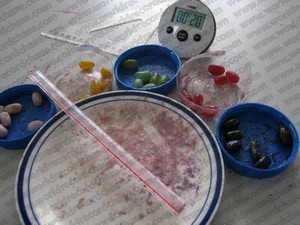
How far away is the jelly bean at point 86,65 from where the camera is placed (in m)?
0.82

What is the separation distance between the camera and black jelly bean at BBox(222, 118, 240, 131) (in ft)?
2.06

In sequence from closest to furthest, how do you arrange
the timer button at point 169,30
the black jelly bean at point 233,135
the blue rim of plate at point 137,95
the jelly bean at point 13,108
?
1. the blue rim of plate at point 137,95
2. the black jelly bean at point 233,135
3. the jelly bean at point 13,108
4. the timer button at point 169,30

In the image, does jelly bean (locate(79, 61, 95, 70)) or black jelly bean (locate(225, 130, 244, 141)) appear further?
jelly bean (locate(79, 61, 95, 70))

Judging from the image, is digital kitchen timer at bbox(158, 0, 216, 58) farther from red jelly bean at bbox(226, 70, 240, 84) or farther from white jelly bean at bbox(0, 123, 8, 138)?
white jelly bean at bbox(0, 123, 8, 138)

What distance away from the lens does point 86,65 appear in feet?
2.68

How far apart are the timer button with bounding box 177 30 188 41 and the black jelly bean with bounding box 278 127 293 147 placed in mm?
339

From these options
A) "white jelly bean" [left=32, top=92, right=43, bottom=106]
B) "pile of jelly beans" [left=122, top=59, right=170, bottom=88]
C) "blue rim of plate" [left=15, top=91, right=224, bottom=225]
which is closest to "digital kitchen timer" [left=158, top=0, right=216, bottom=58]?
"pile of jelly beans" [left=122, top=59, right=170, bottom=88]

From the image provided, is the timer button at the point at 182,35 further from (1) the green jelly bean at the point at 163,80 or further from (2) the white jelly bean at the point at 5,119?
(2) the white jelly bean at the point at 5,119

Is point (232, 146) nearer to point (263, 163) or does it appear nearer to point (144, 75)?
point (263, 163)

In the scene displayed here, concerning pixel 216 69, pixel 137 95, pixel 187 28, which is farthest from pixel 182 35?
pixel 137 95

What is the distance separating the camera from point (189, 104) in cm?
70

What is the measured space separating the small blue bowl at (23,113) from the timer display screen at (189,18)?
1.26 feet

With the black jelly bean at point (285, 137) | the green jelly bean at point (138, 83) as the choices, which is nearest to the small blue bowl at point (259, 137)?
the black jelly bean at point (285, 137)

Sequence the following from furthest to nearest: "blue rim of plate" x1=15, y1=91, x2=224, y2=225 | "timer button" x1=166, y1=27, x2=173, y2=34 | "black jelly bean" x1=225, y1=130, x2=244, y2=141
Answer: "timer button" x1=166, y1=27, x2=173, y2=34, "black jelly bean" x1=225, y1=130, x2=244, y2=141, "blue rim of plate" x1=15, y1=91, x2=224, y2=225
